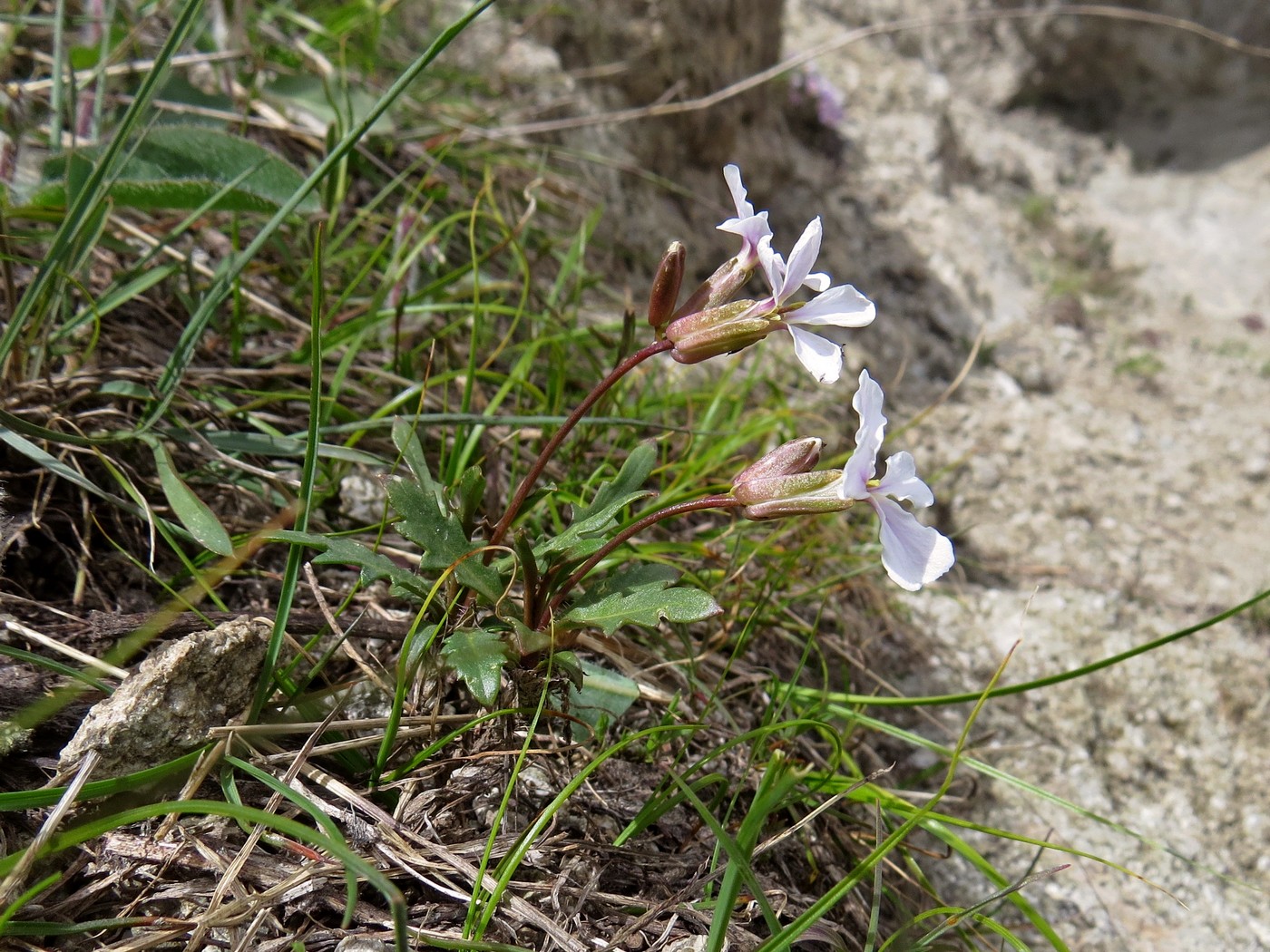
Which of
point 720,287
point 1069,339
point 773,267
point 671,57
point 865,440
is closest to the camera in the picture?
point 865,440

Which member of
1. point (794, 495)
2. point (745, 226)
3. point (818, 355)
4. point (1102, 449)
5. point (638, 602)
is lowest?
point (1102, 449)

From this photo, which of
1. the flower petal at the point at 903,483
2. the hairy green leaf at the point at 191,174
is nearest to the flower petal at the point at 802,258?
the flower petal at the point at 903,483

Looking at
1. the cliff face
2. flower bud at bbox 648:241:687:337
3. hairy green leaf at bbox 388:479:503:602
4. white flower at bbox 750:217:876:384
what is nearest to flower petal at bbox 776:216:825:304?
white flower at bbox 750:217:876:384

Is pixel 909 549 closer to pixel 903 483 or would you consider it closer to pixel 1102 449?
pixel 903 483

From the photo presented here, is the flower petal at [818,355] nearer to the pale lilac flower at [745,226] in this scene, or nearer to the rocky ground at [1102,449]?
the pale lilac flower at [745,226]

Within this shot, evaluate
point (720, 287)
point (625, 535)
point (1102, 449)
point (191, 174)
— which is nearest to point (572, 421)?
point (625, 535)

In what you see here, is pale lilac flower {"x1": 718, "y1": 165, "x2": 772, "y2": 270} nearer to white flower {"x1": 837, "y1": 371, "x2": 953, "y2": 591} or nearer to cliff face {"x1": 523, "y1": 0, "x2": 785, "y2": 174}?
white flower {"x1": 837, "y1": 371, "x2": 953, "y2": 591}

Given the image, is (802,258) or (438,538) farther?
(438,538)
